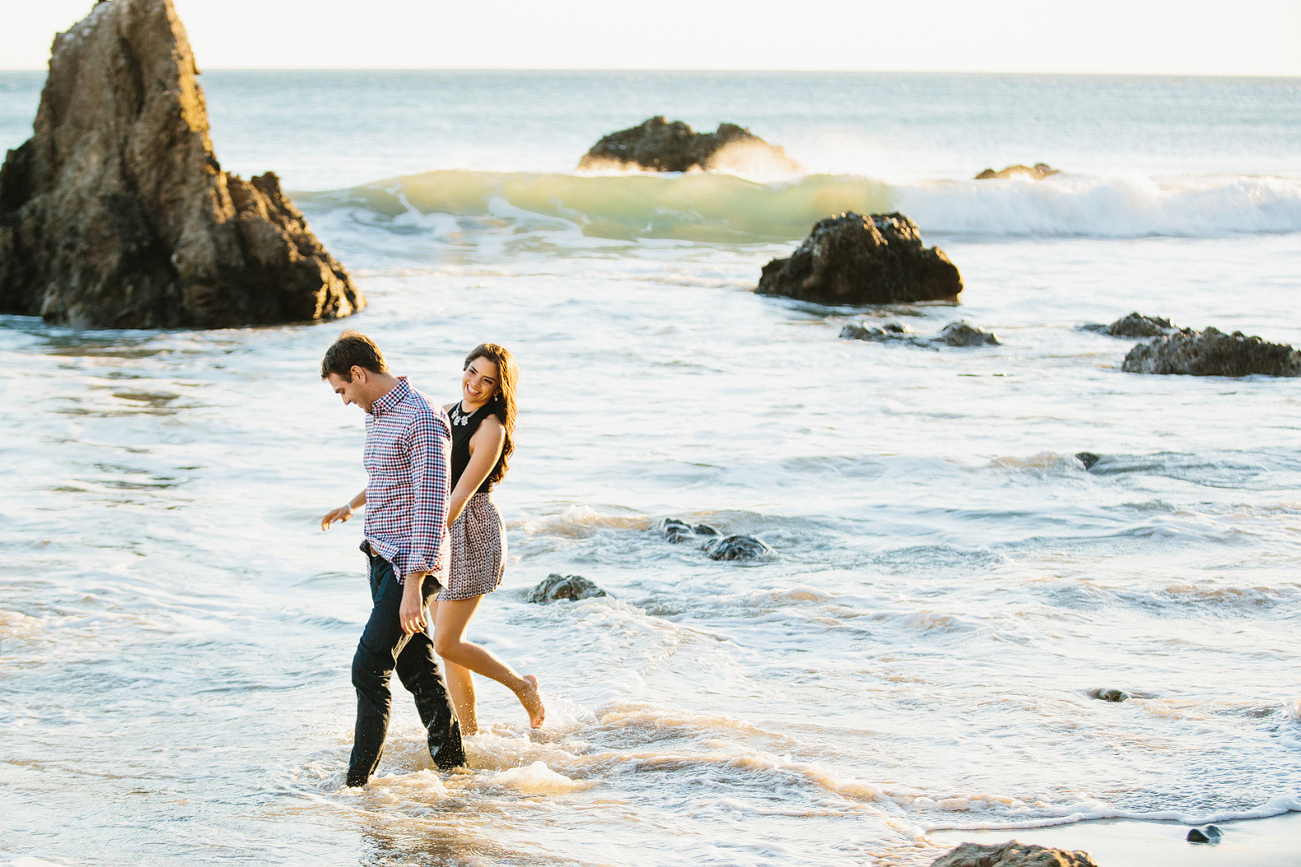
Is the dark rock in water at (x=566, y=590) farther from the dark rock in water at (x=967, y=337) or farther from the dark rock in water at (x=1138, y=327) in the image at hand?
the dark rock in water at (x=1138, y=327)

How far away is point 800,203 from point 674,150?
325 inches

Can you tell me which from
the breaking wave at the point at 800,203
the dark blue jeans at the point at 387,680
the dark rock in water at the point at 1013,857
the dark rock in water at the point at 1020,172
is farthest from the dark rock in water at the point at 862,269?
the dark rock in water at the point at 1020,172

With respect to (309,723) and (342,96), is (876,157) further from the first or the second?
(309,723)

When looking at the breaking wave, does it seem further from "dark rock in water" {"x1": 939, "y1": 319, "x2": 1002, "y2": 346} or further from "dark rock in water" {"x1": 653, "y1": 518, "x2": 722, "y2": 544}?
"dark rock in water" {"x1": 653, "y1": 518, "x2": 722, "y2": 544}

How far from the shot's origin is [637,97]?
4567 inches

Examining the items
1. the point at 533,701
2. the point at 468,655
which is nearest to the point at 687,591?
the point at 533,701

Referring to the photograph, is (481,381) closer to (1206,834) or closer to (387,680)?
(387,680)

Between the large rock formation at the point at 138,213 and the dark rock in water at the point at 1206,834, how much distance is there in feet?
44.6

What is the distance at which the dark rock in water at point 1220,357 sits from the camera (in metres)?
12.7

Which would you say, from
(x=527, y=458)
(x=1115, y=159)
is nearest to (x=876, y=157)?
(x=1115, y=159)

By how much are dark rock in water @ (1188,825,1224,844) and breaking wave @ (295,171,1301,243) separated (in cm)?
2448

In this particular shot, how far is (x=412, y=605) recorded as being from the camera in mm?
4113

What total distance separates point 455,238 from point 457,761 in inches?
887

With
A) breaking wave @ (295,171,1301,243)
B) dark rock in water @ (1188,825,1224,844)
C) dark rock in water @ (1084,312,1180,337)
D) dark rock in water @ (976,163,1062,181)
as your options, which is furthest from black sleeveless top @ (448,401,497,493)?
dark rock in water @ (976,163,1062,181)
